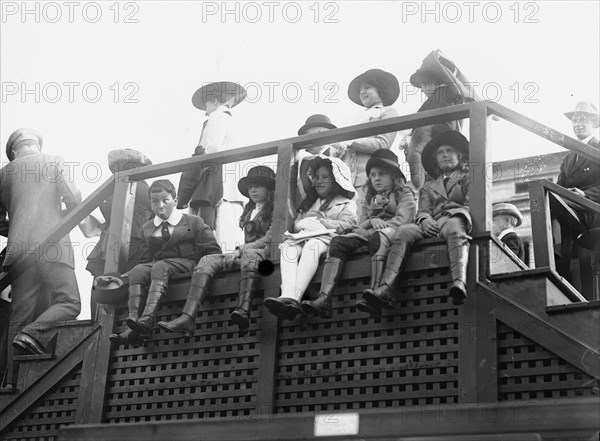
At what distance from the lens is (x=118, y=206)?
31.4ft

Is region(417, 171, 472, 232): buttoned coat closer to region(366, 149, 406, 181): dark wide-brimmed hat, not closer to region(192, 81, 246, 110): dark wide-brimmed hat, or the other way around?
region(366, 149, 406, 181): dark wide-brimmed hat

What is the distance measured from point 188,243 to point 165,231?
0.69 ft

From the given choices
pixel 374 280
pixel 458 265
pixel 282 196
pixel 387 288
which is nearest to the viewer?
pixel 458 265

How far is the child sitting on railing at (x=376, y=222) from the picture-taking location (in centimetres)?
770

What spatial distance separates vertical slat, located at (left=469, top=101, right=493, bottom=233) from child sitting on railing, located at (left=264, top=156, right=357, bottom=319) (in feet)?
3.30

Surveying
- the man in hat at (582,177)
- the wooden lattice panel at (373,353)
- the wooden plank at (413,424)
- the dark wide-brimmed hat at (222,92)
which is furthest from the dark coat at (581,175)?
the dark wide-brimmed hat at (222,92)

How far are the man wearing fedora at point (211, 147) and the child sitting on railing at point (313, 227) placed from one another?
183cm

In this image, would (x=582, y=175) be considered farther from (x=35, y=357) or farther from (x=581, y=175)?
(x=35, y=357)

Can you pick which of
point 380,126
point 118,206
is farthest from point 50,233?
point 380,126

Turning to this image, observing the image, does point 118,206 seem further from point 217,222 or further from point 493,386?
point 493,386

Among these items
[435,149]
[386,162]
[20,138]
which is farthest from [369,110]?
[20,138]

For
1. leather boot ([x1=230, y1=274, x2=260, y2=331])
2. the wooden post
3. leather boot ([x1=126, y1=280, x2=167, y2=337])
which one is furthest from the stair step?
leather boot ([x1=230, y1=274, x2=260, y2=331])

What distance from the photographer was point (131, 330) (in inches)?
336

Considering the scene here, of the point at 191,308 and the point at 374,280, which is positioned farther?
the point at 191,308
